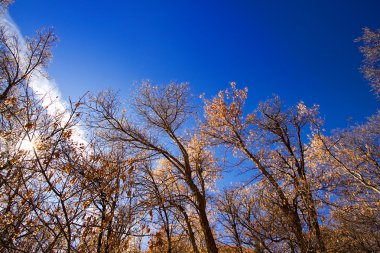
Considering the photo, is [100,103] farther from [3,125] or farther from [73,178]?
Result: [73,178]

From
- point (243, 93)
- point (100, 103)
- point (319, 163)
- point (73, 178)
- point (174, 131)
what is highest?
point (243, 93)

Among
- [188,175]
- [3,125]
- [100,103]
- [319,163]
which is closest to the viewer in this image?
[3,125]

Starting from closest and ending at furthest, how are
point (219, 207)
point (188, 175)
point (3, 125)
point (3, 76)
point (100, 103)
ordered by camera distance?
point (3, 125) < point (3, 76) < point (188, 175) < point (100, 103) < point (219, 207)

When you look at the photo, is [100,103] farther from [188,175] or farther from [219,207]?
[219,207]

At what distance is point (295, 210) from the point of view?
10.4 m

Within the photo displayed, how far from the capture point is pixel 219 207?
15.8 metres

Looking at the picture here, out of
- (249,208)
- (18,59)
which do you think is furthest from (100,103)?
(249,208)

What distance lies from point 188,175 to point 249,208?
24.9 ft

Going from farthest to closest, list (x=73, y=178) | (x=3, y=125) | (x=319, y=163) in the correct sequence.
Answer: (x=319, y=163)
(x=3, y=125)
(x=73, y=178)

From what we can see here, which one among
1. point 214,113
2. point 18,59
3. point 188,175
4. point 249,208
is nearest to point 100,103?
point 18,59

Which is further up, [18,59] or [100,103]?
[18,59]

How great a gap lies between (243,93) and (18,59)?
11129 mm

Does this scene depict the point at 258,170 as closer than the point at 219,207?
Yes

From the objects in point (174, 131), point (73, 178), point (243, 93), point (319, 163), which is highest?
point (243, 93)
